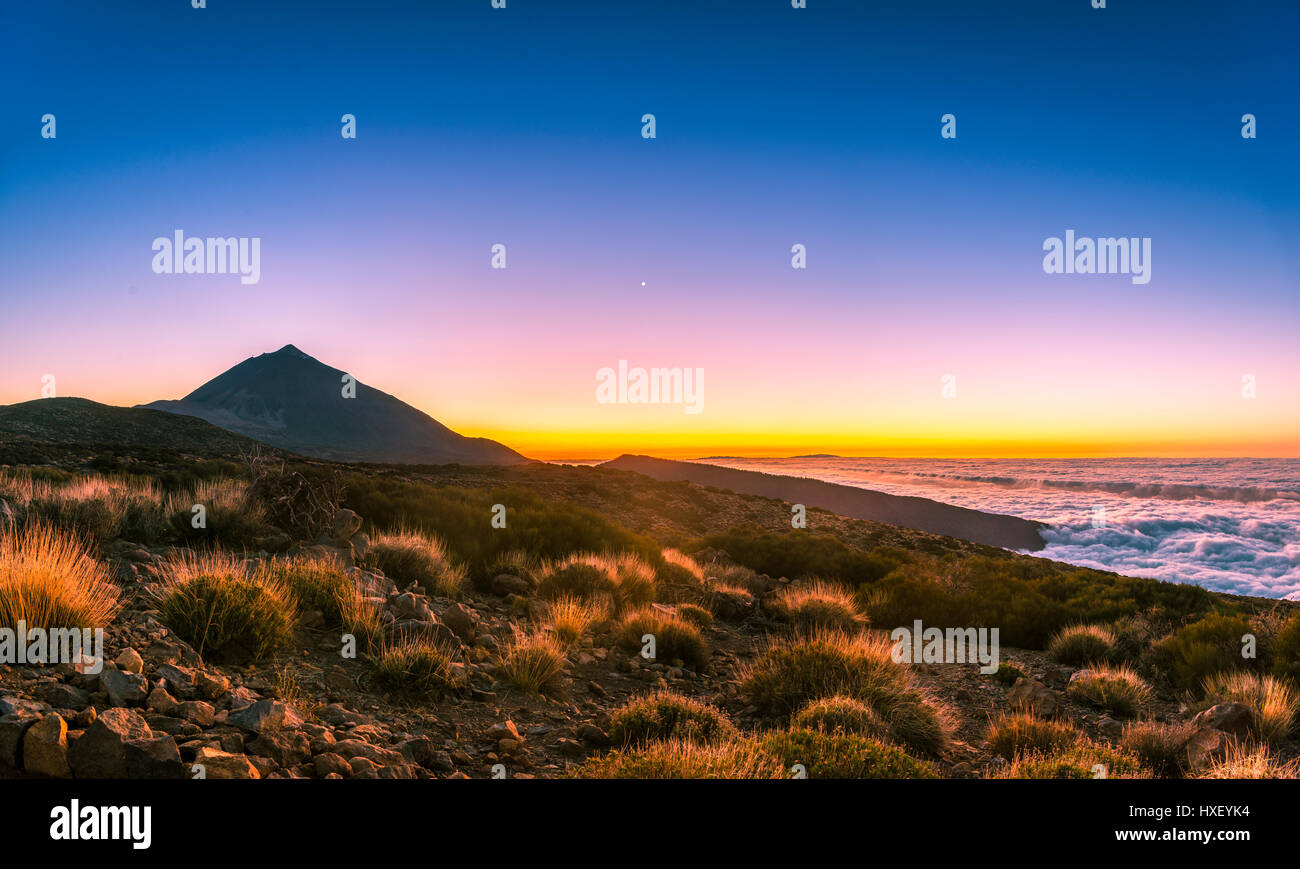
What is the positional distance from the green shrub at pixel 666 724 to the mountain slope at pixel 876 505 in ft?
88.7

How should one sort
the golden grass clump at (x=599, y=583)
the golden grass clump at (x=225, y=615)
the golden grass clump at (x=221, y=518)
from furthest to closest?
the golden grass clump at (x=599, y=583) < the golden grass clump at (x=221, y=518) < the golden grass clump at (x=225, y=615)

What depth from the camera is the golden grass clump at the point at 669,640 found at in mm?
8469

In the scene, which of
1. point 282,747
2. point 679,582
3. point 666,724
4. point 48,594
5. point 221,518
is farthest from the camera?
point 679,582

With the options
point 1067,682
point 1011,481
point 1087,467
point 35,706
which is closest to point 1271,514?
point 1011,481

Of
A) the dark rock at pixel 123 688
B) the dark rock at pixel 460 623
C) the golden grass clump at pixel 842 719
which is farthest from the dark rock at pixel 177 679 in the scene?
the golden grass clump at pixel 842 719

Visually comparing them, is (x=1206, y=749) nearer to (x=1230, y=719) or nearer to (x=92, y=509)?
(x=1230, y=719)

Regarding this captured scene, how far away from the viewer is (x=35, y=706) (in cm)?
340

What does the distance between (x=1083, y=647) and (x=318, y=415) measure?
545ft

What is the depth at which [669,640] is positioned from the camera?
852 cm

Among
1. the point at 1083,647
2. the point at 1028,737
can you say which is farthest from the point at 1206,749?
the point at 1083,647

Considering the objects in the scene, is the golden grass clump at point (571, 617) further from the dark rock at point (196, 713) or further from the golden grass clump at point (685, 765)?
the dark rock at point (196, 713)

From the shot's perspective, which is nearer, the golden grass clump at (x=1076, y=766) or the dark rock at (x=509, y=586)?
the golden grass clump at (x=1076, y=766)

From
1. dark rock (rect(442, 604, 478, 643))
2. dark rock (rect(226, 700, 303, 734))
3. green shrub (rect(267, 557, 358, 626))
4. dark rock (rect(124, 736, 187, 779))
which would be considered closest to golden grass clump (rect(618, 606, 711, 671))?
dark rock (rect(442, 604, 478, 643))
